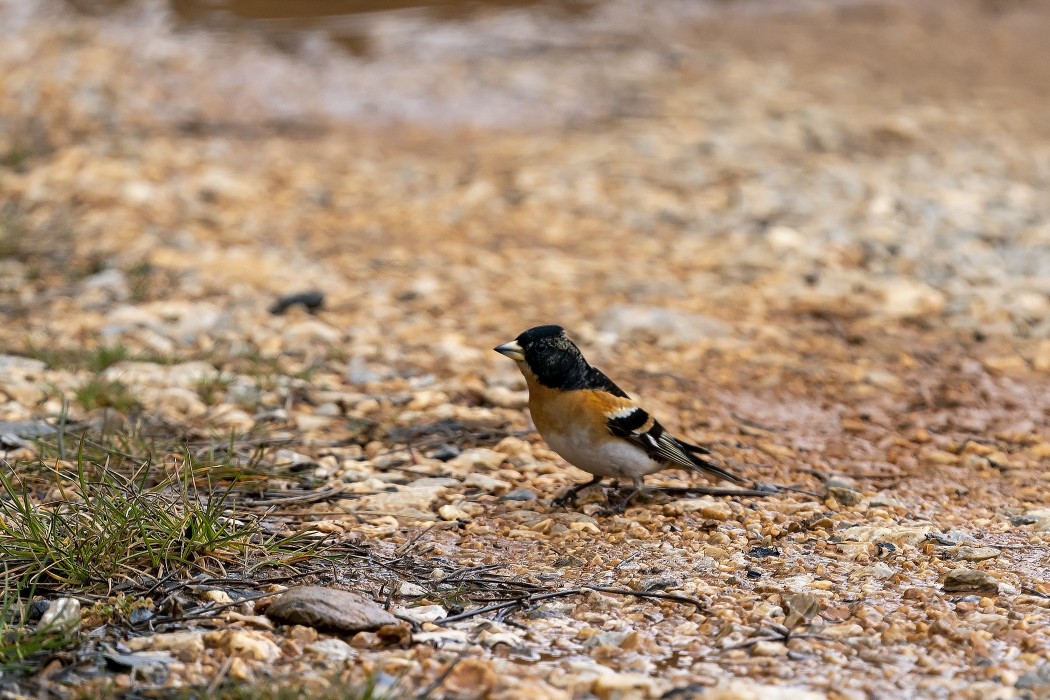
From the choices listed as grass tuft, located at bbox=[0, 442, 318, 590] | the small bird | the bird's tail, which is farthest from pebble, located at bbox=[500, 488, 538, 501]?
grass tuft, located at bbox=[0, 442, 318, 590]

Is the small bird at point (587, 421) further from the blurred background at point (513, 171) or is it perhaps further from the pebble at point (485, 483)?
the blurred background at point (513, 171)

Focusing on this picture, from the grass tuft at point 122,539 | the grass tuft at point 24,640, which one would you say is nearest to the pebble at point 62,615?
the grass tuft at point 24,640

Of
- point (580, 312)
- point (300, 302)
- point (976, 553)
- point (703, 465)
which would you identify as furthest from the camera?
point (580, 312)

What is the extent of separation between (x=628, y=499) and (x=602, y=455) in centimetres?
25

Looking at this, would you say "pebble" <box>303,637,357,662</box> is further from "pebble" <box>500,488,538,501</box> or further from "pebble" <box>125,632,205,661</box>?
"pebble" <box>500,488,538,501</box>

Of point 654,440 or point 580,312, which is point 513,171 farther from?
point 654,440

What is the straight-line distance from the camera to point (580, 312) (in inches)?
297

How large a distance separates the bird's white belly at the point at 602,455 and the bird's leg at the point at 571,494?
17 cm

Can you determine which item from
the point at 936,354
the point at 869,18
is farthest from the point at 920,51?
the point at 936,354

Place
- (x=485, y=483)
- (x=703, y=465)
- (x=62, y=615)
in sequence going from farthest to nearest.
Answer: (x=485, y=483)
(x=703, y=465)
(x=62, y=615)

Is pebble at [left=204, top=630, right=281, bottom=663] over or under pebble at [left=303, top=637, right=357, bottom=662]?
over

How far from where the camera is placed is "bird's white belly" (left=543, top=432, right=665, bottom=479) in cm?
484

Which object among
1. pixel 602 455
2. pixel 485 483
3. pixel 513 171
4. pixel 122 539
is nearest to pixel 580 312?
pixel 485 483

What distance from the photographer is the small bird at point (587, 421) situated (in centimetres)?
486
